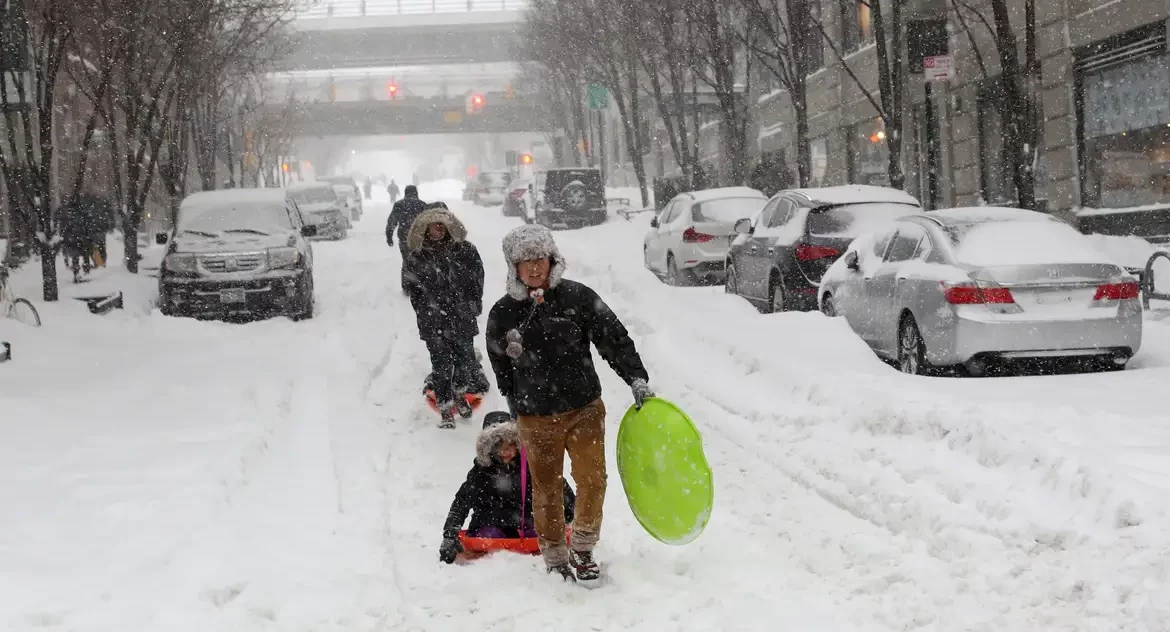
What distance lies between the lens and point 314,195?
3862cm

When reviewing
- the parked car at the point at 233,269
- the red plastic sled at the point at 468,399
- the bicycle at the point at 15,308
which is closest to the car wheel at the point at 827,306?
the red plastic sled at the point at 468,399

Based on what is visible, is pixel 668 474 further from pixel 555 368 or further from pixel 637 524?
pixel 637 524

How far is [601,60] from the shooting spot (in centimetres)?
3650

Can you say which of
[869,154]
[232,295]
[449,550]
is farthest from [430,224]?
[869,154]

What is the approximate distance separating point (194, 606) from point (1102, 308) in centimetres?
735

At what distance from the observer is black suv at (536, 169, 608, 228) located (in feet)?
122

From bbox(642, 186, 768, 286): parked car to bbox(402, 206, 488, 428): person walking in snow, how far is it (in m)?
10.1

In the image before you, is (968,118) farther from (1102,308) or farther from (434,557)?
(434,557)

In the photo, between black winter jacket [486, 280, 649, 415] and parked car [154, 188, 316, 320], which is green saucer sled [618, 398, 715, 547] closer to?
black winter jacket [486, 280, 649, 415]

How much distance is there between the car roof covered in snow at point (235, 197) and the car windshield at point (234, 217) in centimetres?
2

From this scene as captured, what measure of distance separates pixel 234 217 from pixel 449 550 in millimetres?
12906

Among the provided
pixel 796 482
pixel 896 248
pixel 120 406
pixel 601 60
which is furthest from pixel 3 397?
pixel 601 60

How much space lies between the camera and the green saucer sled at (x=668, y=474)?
5996 millimetres

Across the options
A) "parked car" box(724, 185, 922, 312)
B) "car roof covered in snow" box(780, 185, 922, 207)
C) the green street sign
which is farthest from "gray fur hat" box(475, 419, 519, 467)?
the green street sign
